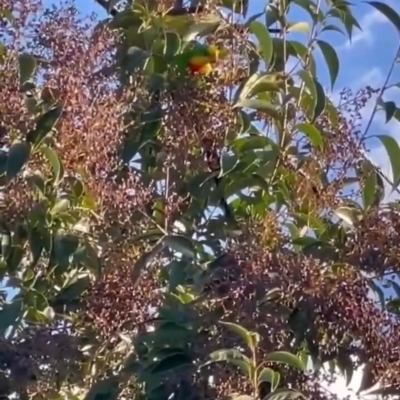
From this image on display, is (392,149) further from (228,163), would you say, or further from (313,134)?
(228,163)

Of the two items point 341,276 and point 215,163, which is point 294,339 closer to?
point 341,276

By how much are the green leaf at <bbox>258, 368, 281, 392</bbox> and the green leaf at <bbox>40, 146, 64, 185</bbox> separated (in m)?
0.35

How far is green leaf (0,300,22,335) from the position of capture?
1418 mm

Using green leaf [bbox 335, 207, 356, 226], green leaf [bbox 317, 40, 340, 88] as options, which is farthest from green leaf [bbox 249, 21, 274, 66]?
green leaf [bbox 335, 207, 356, 226]

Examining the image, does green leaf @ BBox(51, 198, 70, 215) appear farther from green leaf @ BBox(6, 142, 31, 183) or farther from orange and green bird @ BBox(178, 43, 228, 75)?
orange and green bird @ BBox(178, 43, 228, 75)

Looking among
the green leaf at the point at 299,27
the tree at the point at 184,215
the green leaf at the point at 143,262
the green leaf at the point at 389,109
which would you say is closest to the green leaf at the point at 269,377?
the tree at the point at 184,215

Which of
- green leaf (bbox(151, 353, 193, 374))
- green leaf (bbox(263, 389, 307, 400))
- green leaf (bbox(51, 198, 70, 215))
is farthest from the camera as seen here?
green leaf (bbox(51, 198, 70, 215))

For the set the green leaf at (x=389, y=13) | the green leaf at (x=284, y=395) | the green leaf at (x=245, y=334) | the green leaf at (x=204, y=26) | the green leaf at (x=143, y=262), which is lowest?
the green leaf at (x=284, y=395)

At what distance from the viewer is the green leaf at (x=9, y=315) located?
1.42m

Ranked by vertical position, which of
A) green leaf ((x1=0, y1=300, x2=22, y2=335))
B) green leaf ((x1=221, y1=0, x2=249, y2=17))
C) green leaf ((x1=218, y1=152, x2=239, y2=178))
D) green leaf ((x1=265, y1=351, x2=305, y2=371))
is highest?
green leaf ((x1=221, y1=0, x2=249, y2=17))

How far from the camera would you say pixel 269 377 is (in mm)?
1262

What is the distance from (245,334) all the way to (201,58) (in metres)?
0.45

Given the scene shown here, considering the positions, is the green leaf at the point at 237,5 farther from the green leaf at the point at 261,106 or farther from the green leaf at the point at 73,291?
the green leaf at the point at 73,291

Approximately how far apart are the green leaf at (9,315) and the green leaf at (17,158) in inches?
7.5
